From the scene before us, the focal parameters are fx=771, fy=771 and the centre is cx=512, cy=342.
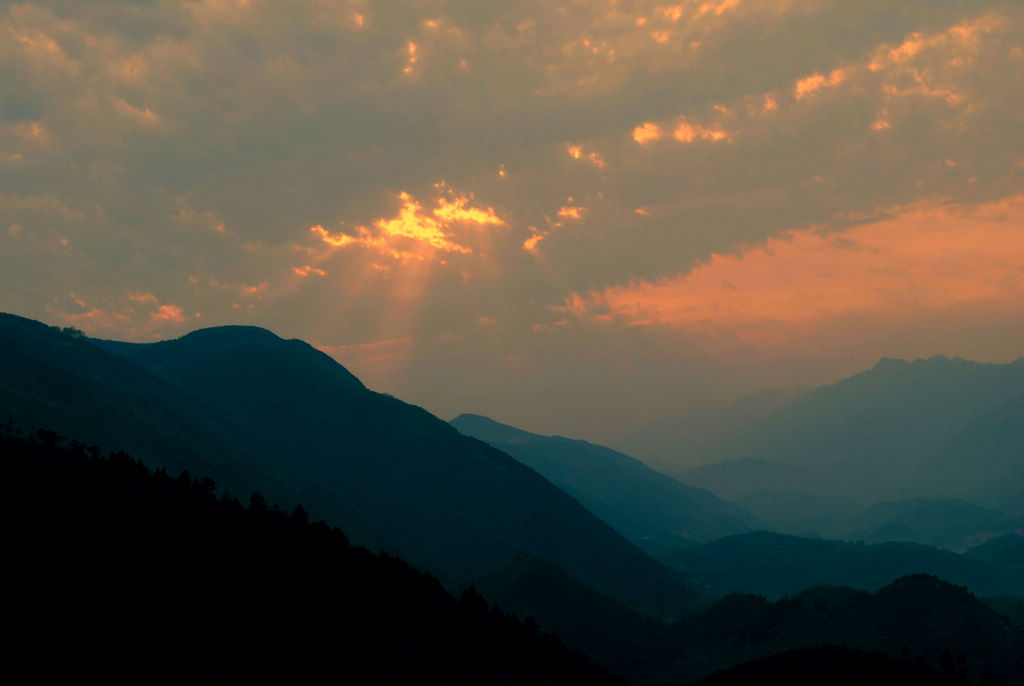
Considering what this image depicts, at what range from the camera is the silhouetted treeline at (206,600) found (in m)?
52.6

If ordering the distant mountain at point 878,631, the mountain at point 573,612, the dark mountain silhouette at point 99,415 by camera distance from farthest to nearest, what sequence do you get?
the dark mountain silhouette at point 99,415, the mountain at point 573,612, the distant mountain at point 878,631

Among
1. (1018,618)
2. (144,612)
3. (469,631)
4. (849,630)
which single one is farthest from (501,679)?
(1018,618)

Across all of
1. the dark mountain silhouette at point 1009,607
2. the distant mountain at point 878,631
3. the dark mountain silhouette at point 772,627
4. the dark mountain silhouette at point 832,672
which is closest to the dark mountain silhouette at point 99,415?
the dark mountain silhouette at point 772,627

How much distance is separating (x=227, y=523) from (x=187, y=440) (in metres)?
94.2

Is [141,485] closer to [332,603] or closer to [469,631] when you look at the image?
[332,603]

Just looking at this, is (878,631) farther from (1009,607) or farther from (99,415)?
(99,415)

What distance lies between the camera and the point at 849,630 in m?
130

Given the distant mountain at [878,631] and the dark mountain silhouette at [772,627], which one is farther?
the dark mountain silhouette at [772,627]

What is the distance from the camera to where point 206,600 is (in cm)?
6538

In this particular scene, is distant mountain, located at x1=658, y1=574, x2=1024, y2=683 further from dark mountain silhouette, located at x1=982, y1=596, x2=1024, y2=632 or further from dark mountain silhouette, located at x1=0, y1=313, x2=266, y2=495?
dark mountain silhouette, located at x1=0, y1=313, x2=266, y2=495

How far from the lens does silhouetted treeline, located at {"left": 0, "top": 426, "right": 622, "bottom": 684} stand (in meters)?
52.6

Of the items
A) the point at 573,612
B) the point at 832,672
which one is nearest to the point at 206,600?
the point at 832,672

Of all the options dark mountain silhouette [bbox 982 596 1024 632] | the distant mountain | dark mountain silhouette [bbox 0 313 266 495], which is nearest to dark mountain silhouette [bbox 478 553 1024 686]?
the distant mountain

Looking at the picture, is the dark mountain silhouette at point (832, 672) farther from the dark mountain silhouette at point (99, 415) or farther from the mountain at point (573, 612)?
the dark mountain silhouette at point (99, 415)
